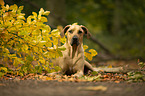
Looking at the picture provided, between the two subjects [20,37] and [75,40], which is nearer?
[20,37]

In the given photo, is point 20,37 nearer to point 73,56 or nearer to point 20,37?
point 20,37

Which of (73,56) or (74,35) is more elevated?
(74,35)

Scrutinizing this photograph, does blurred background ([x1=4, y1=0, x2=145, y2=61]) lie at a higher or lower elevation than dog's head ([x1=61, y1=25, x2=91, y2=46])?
higher

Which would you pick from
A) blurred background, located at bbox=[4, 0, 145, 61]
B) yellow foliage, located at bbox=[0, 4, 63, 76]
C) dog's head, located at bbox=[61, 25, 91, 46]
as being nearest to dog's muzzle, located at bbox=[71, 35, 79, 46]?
dog's head, located at bbox=[61, 25, 91, 46]

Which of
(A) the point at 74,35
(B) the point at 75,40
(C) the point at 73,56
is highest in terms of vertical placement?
(A) the point at 74,35

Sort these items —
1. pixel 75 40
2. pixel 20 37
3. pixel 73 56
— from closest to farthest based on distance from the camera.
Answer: pixel 20 37 < pixel 75 40 < pixel 73 56

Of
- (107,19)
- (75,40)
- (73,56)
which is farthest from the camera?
(107,19)

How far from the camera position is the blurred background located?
38.4 ft

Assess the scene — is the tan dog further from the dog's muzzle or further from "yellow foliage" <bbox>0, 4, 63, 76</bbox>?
"yellow foliage" <bbox>0, 4, 63, 76</bbox>

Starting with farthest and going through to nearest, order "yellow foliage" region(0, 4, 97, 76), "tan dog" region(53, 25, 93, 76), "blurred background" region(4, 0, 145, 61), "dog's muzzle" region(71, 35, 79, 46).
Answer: "blurred background" region(4, 0, 145, 61) → "tan dog" region(53, 25, 93, 76) → "dog's muzzle" region(71, 35, 79, 46) → "yellow foliage" region(0, 4, 97, 76)

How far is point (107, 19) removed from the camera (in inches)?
1057

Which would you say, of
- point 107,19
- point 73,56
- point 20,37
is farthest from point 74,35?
point 107,19

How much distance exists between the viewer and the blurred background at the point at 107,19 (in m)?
11.7

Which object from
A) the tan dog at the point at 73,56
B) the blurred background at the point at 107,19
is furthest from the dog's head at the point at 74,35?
the blurred background at the point at 107,19
